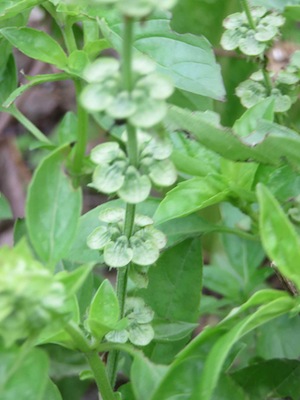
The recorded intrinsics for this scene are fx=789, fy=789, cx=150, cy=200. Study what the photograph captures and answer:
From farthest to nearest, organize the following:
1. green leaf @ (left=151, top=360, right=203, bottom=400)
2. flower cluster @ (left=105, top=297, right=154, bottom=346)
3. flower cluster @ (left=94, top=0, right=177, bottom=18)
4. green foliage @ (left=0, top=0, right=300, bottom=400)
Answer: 1. flower cluster @ (left=105, top=297, right=154, bottom=346)
2. green leaf @ (left=151, top=360, right=203, bottom=400)
3. green foliage @ (left=0, top=0, right=300, bottom=400)
4. flower cluster @ (left=94, top=0, right=177, bottom=18)

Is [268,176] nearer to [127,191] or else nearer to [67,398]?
[127,191]

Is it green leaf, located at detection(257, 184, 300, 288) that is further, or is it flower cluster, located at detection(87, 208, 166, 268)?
flower cluster, located at detection(87, 208, 166, 268)

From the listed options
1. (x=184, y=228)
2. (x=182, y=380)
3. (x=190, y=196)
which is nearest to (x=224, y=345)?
(x=182, y=380)

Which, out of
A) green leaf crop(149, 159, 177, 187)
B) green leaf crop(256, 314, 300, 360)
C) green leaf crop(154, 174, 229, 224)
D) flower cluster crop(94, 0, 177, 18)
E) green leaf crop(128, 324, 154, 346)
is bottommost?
green leaf crop(256, 314, 300, 360)

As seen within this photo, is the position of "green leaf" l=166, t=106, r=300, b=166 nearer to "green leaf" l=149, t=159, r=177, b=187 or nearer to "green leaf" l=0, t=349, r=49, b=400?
"green leaf" l=149, t=159, r=177, b=187

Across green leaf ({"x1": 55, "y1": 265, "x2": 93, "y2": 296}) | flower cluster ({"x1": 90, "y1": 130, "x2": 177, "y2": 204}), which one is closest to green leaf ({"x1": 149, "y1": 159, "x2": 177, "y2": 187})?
flower cluster ({"x1": 90, "y1": 130, "x2": 177, "y2": 204})

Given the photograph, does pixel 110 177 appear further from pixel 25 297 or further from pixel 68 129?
pixel 68 129
